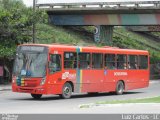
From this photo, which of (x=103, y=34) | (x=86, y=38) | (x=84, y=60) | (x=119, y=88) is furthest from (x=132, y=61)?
(x=86, y=38)

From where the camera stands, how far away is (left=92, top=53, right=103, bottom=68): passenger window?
100 feet

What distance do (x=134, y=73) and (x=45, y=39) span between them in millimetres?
16992

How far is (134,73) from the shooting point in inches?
1353

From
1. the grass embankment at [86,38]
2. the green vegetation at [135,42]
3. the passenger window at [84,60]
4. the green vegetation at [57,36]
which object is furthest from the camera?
the green vegetation at [135,42]

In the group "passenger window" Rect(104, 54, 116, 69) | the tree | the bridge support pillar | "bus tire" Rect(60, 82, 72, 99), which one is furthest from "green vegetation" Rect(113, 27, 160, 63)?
"bus tire" Rect(60, 82, 72, 99)

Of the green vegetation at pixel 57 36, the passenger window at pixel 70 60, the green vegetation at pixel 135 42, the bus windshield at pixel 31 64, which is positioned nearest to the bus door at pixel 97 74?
the passenger window at pixel 70 60

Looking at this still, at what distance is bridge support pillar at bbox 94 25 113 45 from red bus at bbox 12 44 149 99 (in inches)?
902

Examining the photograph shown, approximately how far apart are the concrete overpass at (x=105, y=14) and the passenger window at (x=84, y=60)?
23.5 meters

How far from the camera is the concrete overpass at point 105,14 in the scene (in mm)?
53406

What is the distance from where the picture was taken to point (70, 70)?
2889 cm

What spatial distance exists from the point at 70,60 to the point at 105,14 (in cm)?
2698

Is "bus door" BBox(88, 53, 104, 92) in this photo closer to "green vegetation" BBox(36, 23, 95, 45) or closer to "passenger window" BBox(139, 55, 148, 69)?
"passenger window" BBox(139, 55, 148, 69)

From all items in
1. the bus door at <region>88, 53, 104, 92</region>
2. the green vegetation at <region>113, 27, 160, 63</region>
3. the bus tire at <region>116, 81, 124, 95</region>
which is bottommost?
the bus tire at <region>116, 81, 124, 95</region>

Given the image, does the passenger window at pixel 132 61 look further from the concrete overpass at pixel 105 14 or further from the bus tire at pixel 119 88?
the concrete overpass at pixel 105 14
